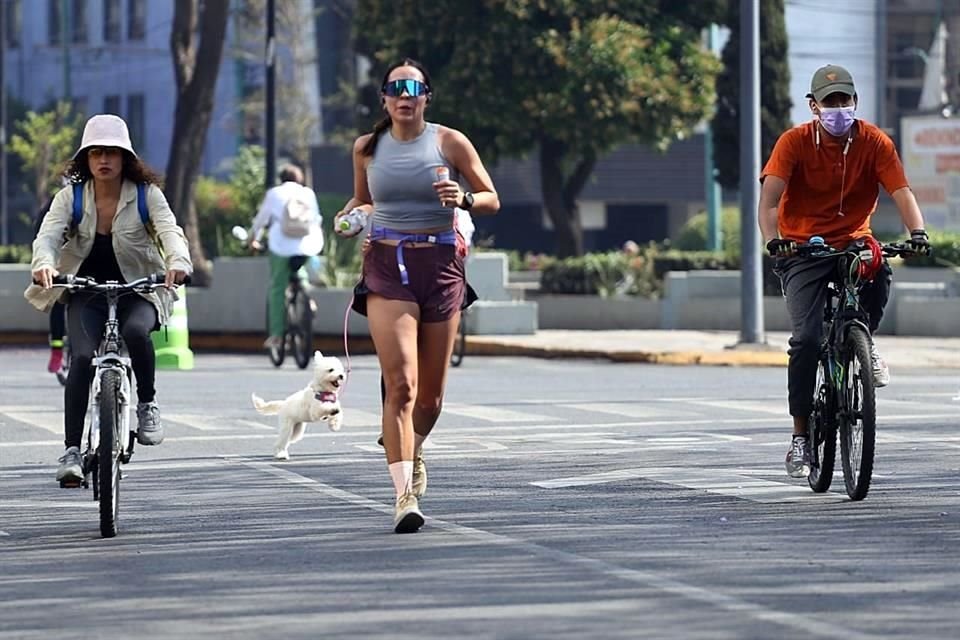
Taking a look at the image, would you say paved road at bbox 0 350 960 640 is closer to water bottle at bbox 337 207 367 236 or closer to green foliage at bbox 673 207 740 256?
water bottle at bbox 337 207 367 236

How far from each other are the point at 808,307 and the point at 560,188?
27695mm

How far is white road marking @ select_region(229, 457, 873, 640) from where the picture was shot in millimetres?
7109

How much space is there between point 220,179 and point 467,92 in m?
30.4

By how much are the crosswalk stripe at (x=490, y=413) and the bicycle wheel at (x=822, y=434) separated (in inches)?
→ 196

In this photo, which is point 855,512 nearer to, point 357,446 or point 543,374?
point 357,446

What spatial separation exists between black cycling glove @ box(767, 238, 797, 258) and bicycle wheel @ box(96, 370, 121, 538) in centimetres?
289

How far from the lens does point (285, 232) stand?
70.8 feet

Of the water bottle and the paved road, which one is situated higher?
the water bottle

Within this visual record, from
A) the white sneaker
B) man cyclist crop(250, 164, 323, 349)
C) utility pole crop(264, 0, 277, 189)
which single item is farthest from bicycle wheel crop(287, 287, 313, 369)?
the white sneaker

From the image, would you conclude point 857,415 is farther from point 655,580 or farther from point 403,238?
point 655,580

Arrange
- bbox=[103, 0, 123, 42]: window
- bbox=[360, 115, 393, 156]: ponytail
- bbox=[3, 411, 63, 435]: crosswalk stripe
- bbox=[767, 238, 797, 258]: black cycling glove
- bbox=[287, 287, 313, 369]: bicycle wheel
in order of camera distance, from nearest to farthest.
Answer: bbox=[360, 115, 393, 156]: ponytail → bbox=[767, 238, 797, 258]: black cycling glove → bbox=[3, 411, 63, 435]: crosswalk stripe → bbox=[287, 287, 313, 369]: bicycle wheel → bbox=[103, 0, 123, 42]: window

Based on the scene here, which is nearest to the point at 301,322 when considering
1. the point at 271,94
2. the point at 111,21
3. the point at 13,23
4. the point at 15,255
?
the point at 271,94

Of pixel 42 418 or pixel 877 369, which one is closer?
pixel 877 369

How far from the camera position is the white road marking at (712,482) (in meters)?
10.7
